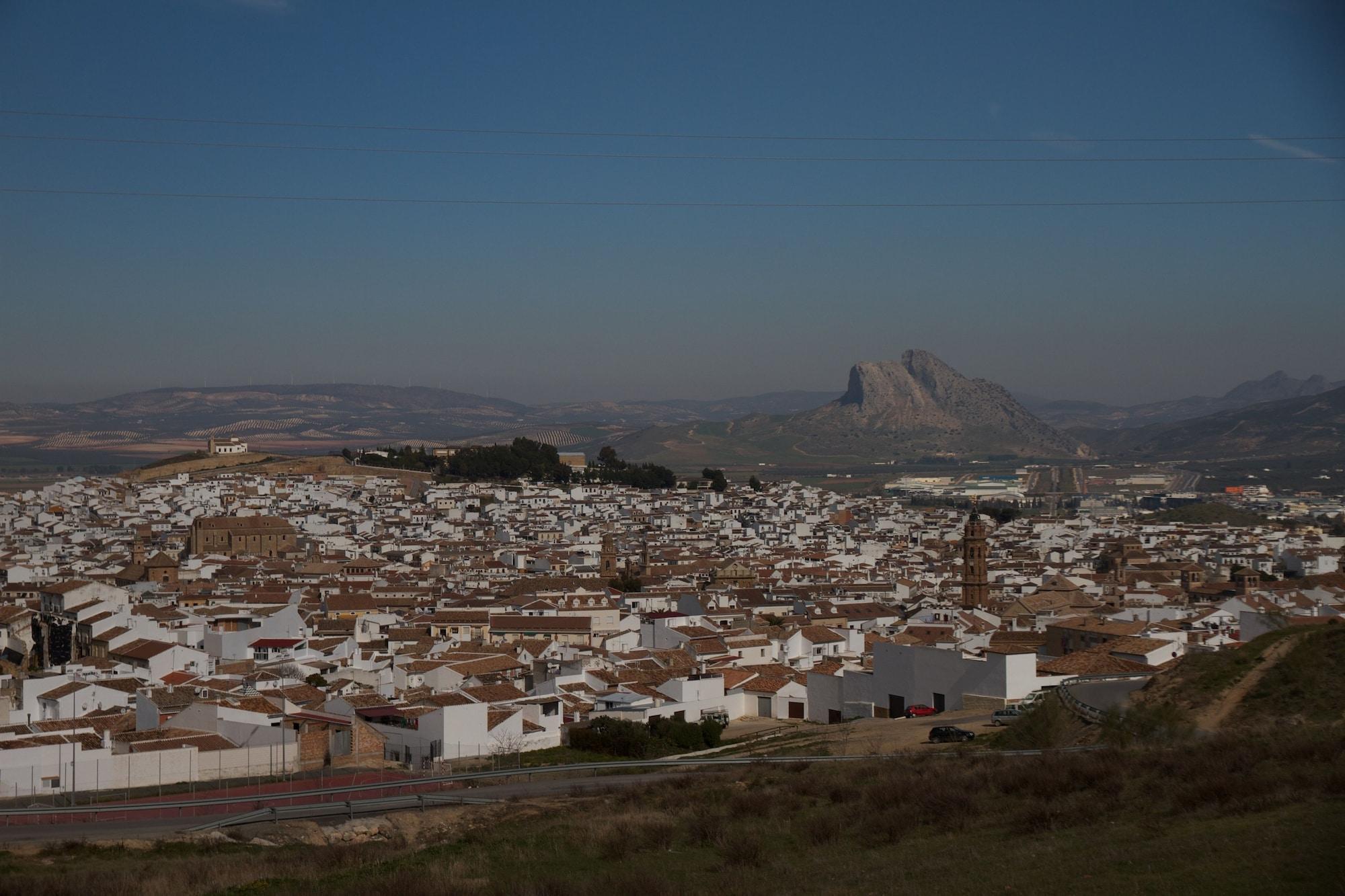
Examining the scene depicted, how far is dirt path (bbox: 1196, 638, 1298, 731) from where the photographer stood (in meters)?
15.8

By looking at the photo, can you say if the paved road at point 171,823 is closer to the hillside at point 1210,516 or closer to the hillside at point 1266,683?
the hillside at point 1266,683

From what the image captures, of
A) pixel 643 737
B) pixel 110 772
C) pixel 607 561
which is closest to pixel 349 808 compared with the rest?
pixel 110 772

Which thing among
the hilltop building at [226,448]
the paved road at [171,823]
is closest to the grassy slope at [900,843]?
the paved road at [171,823]

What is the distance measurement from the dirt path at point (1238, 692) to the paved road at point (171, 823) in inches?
236

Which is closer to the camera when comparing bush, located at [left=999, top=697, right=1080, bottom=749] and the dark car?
bush, located at [left=999, top=697, right=1080, bottom=749]

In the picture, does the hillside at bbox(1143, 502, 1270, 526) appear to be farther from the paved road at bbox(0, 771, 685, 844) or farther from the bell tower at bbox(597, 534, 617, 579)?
the paved road at bbox(0, 771, 685, 844)

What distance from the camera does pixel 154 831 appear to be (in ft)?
43.5

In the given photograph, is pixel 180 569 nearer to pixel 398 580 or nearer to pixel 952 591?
pixel 398 580

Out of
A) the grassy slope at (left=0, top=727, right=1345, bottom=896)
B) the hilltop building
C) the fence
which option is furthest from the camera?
the hilltop building

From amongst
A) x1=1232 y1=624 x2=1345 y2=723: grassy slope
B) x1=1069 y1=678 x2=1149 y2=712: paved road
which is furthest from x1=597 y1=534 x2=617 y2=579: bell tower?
x1=1232 y1=624 x2=1345 y2=723: grassy slope

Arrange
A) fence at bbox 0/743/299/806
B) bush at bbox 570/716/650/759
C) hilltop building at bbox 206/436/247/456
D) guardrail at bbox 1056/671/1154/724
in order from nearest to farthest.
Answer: guardrail at bbox 1056/671/1154/724
fence at bbox 0/743/299/806
bush at bbox 570/716/650/759
hilltop building at bbox 206/436/247/456

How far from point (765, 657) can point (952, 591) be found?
57.6 ft

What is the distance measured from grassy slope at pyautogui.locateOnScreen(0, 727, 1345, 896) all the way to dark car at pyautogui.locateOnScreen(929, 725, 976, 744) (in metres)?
4.59

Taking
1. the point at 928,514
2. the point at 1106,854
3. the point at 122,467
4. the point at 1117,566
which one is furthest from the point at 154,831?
the point at 122,467
